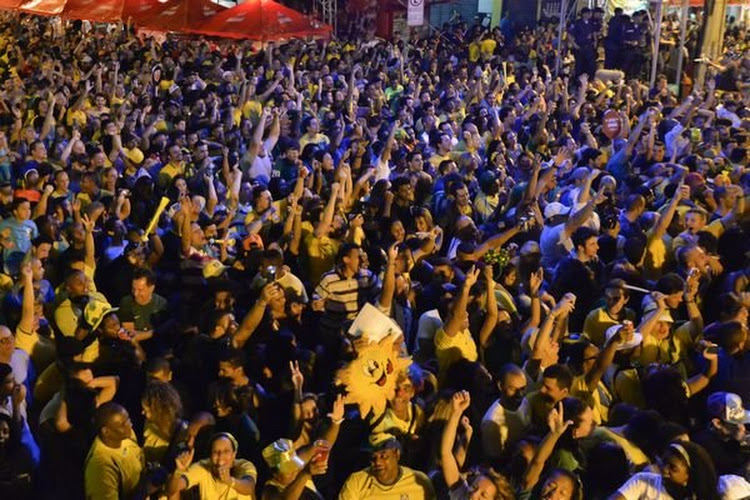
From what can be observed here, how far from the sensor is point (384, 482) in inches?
149

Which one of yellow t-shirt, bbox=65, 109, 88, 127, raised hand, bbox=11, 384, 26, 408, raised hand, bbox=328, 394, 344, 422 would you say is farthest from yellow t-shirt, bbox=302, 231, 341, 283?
yellow t-shirt, bbox=65, 109, 88, 127

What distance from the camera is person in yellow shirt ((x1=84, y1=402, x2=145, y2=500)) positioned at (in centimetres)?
378

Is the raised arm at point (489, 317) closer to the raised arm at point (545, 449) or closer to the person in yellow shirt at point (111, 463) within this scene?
the raised arm at point (545, 449)

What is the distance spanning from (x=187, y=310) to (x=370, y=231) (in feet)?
6.85

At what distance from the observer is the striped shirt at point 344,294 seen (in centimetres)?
552

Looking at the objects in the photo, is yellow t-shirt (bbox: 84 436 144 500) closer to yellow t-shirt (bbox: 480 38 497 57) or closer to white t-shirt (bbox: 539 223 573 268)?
white t-shirt (bbox: 539 223 573 268)

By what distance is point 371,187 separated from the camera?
8383 mm

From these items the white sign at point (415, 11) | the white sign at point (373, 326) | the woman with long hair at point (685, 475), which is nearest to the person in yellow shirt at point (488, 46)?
the white sign at point (415, 11)

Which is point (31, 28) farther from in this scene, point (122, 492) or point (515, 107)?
point (122, 492)

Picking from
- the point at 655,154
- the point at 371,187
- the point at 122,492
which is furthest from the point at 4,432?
the point at 655,154

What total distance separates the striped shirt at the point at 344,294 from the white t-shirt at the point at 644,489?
2221 millimetres

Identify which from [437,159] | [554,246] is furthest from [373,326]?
[437,159]

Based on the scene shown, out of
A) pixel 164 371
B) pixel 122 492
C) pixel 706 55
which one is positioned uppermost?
pixel 706 55

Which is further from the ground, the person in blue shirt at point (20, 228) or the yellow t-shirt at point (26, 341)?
the person in blue shirt at point (20, 228)
